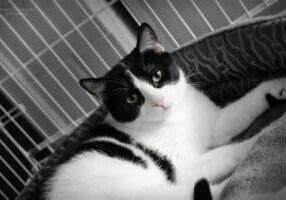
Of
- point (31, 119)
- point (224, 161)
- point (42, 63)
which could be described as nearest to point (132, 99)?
point (224, 161)

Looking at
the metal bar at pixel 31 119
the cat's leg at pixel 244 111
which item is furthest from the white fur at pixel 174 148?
the metal bar at pixel 31 119

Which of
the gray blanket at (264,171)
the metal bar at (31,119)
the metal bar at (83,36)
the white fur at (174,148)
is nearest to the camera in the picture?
the gray blanket at (264,171)

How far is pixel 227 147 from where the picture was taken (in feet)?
4.89

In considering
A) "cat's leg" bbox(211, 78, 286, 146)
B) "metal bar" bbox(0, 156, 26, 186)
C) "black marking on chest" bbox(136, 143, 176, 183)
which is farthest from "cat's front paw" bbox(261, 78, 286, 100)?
"metal bar" bbox(0, 156, 26, 186)

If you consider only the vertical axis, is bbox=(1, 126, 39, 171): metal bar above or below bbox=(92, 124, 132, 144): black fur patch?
above

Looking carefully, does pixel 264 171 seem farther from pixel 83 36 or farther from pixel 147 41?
pixel 83 36

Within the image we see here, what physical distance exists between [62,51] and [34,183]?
21.9 inches

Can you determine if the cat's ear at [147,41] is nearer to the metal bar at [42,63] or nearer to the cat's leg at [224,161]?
the cat's leg at [224,161]

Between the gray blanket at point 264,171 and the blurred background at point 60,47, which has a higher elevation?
the blurred background at point 60,47

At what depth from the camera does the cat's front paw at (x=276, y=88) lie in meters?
1.49

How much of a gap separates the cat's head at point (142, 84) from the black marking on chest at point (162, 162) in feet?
0.34

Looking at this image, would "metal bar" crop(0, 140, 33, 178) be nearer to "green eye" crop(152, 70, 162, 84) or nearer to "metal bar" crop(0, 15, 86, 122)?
"metal bar" crop(0, 15, 86, 122)

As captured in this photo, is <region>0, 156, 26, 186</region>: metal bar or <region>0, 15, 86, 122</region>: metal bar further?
<region>0, 156, 26, 186</region>: metal bar

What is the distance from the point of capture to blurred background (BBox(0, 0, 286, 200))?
187 cm
